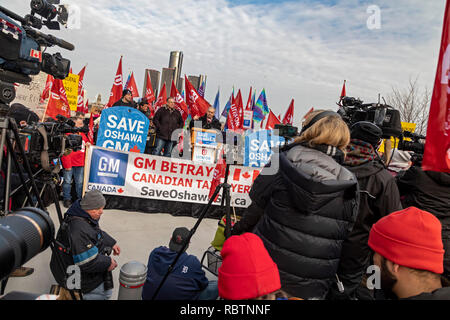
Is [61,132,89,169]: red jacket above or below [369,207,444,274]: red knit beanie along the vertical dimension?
below

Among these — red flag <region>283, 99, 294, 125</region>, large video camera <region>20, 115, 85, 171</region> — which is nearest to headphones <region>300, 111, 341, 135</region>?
large video camera <region>20, 115, 85, 171</region>

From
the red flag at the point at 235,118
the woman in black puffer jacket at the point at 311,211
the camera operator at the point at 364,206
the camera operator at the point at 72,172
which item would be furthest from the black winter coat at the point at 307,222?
the red flag at the point at 235,118

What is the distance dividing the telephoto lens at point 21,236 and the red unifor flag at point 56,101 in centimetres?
775

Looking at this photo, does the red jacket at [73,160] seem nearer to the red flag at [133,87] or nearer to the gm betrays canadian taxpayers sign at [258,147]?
the gm betrays canadian taxpayers sign at [258,147]

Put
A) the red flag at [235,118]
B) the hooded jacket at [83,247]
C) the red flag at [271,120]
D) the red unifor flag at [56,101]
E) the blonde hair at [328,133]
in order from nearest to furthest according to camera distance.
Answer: the blonde hair at [328,133], the hooded jacket at [83,247], the red unifor flag at [56,101], the red flag at [271,120], the red flag at [235,118]

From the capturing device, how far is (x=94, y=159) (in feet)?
20.5

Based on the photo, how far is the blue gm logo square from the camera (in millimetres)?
6266

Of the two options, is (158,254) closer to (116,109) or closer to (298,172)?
(298,172)

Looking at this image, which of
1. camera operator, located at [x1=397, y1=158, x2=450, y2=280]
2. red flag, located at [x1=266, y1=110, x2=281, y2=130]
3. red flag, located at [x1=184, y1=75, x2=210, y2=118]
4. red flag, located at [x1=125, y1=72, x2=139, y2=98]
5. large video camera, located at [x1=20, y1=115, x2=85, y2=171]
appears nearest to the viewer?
camera operator, located at [x1=397, y1=158, x2=450, y2=280]

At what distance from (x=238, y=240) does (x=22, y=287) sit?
122 inches

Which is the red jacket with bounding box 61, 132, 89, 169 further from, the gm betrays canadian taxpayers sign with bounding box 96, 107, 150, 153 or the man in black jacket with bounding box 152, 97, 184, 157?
the man in black jacket with bounding box 152, 97, 184, 157

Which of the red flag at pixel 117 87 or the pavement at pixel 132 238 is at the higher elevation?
the red flag at pixel 117 87

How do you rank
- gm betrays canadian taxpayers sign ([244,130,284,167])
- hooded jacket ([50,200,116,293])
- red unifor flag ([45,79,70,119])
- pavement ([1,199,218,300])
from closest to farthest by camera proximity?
hooded jacket ([50,200,116,293])
pavement ([1,199,218,300])
red unifor flag ([45,79,70,119])
gm betrays canadian taxpayers sign ([244,130,284,167])

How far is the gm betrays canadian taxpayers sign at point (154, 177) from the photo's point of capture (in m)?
6.32
